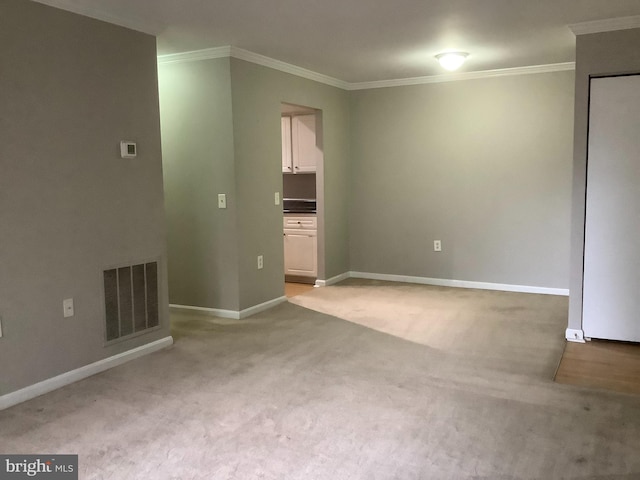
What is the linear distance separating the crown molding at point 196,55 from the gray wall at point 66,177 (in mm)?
772

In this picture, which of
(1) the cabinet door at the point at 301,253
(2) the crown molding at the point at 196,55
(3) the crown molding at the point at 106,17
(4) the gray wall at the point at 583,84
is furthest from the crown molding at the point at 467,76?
(3) the crown molding at the point at 106,17

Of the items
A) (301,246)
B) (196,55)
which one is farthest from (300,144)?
(196,55)

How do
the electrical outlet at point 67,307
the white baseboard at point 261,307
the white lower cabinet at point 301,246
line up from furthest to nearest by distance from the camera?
the white lower cabinet at point 301,246 < the white baseboard at point 261,307 < the electrical outlet at point 67,307

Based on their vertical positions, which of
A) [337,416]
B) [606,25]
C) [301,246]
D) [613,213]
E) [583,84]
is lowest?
[337,416]

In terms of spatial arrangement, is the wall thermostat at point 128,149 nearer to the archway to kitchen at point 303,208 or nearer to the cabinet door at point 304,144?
the archway to kitchen at point 303,208

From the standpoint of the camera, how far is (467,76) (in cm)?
588

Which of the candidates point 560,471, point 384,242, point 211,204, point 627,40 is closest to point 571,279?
point 627,40

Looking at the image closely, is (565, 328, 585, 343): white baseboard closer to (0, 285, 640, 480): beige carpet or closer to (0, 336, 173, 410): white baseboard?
(0, 285, 640, 480): beige carpet

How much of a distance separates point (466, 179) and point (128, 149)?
3702 mm

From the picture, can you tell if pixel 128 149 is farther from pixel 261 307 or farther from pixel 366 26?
pixel 261 307

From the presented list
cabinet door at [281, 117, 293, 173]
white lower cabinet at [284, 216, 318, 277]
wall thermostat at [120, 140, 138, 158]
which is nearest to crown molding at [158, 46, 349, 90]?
cabinet door at [281, 117, 293, 173]

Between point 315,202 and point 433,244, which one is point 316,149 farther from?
point 433,244

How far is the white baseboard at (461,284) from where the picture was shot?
575cm

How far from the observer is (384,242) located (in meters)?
6.59
